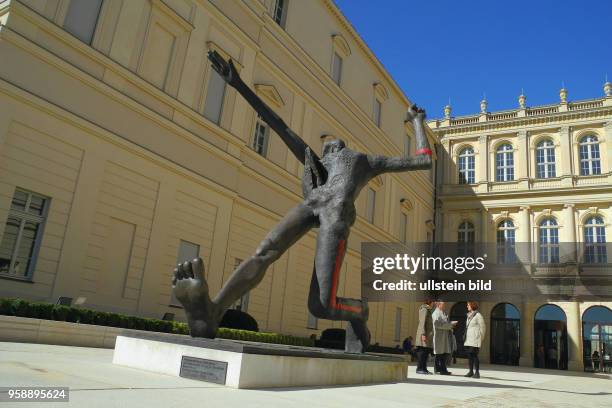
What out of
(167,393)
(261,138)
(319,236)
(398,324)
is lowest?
(167,393)

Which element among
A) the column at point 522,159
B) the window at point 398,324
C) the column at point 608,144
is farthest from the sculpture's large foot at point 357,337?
the column at point 608,144

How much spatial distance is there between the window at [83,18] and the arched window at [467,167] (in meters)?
27.9

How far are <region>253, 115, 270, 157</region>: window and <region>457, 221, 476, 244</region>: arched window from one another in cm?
2027

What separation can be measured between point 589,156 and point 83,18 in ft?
98.2

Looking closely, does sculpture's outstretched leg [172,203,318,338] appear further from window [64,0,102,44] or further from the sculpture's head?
window [64,0,102,44]

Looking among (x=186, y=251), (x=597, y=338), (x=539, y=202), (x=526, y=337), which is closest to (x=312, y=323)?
(x=186, y=251)

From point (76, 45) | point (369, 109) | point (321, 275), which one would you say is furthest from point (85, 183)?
point (369, 109)

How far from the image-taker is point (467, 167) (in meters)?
35.2

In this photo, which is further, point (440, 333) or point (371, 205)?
point (371, 205)

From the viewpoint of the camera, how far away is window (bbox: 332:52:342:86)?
2319 centimetres

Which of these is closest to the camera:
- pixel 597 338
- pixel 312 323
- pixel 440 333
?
pixel 440 333

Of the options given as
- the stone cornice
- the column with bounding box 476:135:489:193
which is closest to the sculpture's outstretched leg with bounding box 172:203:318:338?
the column with bounding box 476:135:489:193

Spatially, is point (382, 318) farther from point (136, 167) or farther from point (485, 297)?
point (136, 167)

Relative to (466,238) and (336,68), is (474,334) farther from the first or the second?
(466,238)
